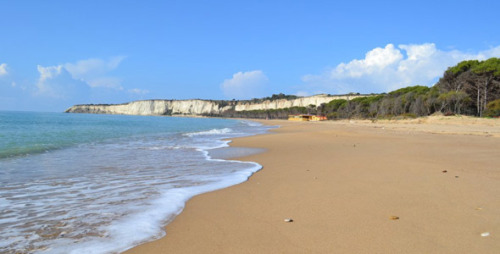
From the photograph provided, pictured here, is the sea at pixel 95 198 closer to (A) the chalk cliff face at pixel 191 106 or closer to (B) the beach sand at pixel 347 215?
(B) the beach sand at pixel 347 215

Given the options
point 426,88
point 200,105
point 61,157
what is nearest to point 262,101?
point 200,105

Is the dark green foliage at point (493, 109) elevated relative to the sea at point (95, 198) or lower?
elevated

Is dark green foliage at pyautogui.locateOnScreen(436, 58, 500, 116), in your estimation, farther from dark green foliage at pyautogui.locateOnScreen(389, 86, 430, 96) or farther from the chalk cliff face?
the chalk cliff face

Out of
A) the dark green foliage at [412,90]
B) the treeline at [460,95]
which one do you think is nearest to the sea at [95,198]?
the treeline at [460,95]

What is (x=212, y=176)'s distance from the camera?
20.9 feet

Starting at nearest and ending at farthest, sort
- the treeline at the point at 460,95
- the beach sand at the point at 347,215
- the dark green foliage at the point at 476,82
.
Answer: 1. the beach sand at the point at 347,215
2. the treeline at the point at 460,95
3. the dark green foliage at the point at 476,82

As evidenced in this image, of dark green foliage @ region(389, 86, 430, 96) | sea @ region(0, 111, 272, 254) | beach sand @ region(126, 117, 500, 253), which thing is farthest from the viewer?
dark green foliage @ region(389, 86, 430, 96)

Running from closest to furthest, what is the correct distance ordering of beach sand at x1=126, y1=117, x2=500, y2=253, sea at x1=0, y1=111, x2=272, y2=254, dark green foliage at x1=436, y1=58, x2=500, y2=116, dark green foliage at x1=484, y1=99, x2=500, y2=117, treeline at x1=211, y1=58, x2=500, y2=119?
beach sand at x1=126, y1=117, x2=500, y2=253, sea at x1=0, y1=111, x2=272, y2=254, dark green foliage at x1=484, y1=99, x2=500, y2=117, treeline at x1=211, y1=58, x2=500, y2=119, dark green foliage at x1=436, y1=58, x2=500, y2=116

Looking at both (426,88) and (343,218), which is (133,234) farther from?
(426,88)

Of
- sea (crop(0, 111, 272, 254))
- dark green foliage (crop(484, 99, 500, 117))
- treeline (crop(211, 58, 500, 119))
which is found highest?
treeline (crop(211, 58, 500, 119))

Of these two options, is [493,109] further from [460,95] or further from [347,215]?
[347,215]

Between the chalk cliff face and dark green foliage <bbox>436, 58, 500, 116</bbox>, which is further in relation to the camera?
the chalk cliff face

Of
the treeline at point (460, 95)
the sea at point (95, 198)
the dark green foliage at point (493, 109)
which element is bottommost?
the sea at point (95, 198)

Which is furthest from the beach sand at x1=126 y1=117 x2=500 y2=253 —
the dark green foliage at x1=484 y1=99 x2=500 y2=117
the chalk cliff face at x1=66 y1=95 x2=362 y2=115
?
the chalk cliff face at x1=66 y1=95 x2=362 y2=115
